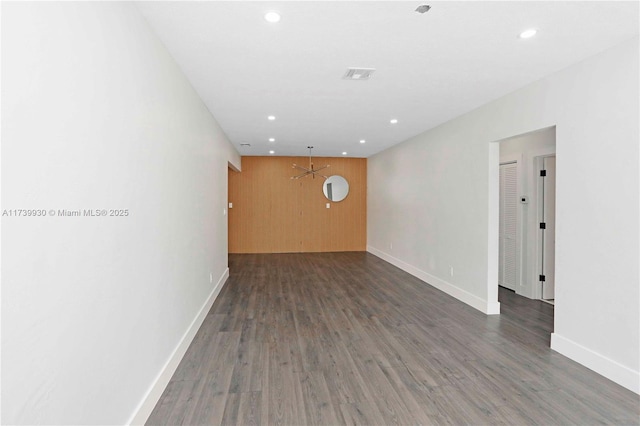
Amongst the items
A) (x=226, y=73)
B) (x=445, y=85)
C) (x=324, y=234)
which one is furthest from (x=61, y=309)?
(x=324, y=234)

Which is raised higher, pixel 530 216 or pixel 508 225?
pixel 530 216

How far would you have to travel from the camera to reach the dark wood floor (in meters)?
2.27

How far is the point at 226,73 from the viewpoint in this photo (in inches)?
127

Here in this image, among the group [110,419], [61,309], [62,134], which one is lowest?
[110,419]

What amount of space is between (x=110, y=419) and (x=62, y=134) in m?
1.36

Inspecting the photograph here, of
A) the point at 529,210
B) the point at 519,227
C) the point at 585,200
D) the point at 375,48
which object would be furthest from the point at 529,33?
the point at 519,227

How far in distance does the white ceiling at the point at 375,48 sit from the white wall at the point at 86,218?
0.41 metres

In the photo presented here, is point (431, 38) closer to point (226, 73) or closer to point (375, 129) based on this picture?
point (226, 73)

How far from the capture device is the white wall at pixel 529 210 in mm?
4973

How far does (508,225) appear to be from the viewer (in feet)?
18.0

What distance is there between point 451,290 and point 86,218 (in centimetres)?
479

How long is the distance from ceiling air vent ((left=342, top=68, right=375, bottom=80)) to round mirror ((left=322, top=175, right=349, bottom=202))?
615cm

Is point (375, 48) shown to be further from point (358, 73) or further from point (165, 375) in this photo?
point (165, 375)

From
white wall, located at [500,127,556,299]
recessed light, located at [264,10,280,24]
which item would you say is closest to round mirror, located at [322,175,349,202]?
white wall, located at [500,127,556,299]
